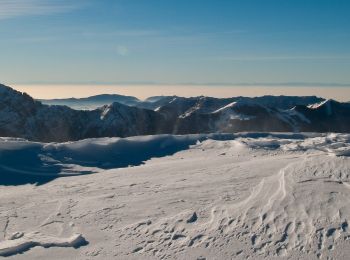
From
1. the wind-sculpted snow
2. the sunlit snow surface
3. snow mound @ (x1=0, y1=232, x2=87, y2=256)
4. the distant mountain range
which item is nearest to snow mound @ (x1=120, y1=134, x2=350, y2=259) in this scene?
the sunlit snow surface

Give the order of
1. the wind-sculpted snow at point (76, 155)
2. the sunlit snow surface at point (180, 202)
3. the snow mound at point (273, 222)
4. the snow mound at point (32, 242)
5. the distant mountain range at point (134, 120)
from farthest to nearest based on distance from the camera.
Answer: the distant mountain range at point (134, 120), the wind-sculpted snow at point (76, 155), the snow mound at point (32, 242), the sunlit snow surface at point (180, 202), the snow mound at point (273, 222)

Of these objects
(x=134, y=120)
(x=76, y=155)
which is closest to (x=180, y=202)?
(x=76, y=155)

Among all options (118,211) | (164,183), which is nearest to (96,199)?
(118,211)

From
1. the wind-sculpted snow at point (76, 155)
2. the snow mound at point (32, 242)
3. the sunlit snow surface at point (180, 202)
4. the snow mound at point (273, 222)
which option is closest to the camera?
the snow mound at point (273, 222)

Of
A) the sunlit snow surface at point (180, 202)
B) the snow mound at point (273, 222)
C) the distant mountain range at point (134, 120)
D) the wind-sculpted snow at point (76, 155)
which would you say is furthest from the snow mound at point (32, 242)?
the distant mountain range at point (134, 120)

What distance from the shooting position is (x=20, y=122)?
76.2m

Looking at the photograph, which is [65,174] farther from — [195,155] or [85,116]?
[85,116]

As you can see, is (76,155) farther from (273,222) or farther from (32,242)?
(273,222)

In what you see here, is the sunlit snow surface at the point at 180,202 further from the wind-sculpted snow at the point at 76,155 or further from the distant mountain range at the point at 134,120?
the distant mountain range at the point at 134,120

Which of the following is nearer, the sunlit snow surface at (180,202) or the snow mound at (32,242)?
the sunlit snow surface at (180,202)

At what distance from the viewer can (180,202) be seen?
679 inches

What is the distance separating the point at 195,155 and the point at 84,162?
6.37 meters

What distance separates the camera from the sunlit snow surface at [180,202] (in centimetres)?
1380

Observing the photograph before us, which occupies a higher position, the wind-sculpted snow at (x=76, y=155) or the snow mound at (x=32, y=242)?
the wind-sculpted snow at (x=76, y=155)
